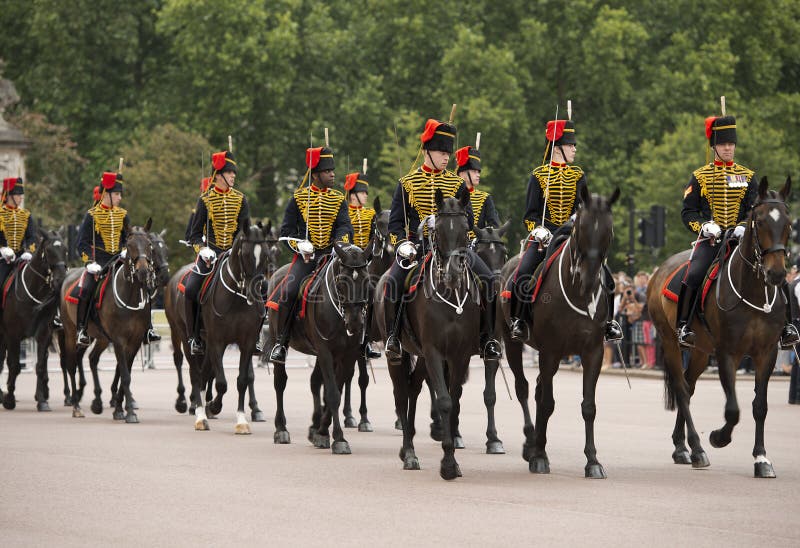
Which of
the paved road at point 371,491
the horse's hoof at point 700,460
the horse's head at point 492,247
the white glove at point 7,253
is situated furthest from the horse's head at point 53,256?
the horse's hoof at point 700,460

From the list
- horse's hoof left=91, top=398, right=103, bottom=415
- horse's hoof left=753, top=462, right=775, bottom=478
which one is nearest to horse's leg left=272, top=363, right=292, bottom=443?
horse's hoof left=91, top=398, right=103, bottom=415

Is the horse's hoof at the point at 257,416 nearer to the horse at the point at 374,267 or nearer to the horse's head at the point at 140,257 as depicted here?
the horse at the point at 374,267

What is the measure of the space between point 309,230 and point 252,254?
1.11 metres

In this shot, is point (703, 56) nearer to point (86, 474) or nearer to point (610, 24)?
point (610, 24)

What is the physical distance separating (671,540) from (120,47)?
49121 millimetres

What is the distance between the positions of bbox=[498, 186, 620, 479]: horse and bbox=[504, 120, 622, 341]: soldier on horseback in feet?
0.83

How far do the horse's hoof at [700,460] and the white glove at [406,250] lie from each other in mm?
3280

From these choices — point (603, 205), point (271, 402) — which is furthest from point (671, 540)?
point (271, 402)

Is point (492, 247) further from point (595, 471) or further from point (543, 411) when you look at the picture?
point (595, 471)

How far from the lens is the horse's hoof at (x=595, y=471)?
42.1ft

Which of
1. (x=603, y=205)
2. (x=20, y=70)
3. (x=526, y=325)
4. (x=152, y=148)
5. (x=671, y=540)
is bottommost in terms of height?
(x=671, y=540)

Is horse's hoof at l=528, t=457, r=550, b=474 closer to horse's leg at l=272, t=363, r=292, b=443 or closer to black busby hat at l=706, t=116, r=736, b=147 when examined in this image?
black busby hat at l=706, t=116, r=736, b=147

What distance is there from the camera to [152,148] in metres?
50.2

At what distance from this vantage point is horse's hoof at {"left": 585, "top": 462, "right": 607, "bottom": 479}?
12.8 meters
